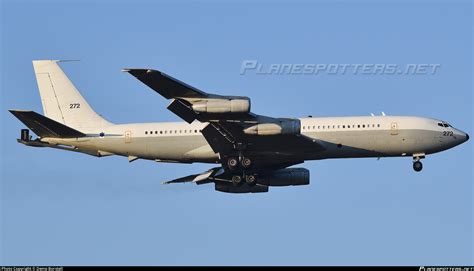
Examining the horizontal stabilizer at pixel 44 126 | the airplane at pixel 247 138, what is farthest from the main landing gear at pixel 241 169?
the horizontal stabilizer at pixel 44 126

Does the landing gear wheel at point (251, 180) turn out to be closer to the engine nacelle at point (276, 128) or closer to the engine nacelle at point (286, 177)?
the engine nacelle at point (286, 177)

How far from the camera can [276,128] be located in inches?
2269

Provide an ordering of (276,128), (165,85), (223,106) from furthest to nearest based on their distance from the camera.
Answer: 1. (276,128)
2. (223,106)
3. (165,85)

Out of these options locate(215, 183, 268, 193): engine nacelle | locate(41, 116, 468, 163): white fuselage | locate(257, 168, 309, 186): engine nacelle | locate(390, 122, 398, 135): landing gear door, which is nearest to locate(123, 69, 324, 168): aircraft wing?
locate(41, 116, 468, 163): white fuselage

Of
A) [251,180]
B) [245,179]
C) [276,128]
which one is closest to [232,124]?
[276,128]

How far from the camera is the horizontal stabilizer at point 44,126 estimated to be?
5831 centimetres

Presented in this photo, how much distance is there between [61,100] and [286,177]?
15316 millimetres

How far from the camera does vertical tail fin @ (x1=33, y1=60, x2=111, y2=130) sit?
63.5 metres

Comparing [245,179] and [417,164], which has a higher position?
[417,164]

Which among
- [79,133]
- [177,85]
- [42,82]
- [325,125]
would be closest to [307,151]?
[325,125]

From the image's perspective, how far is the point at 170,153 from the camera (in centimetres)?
6134

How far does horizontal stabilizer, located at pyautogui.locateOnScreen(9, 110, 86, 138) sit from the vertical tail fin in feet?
5.25

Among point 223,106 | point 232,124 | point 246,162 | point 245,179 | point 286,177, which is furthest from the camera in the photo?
point 286,177

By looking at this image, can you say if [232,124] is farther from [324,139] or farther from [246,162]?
[324,139]
